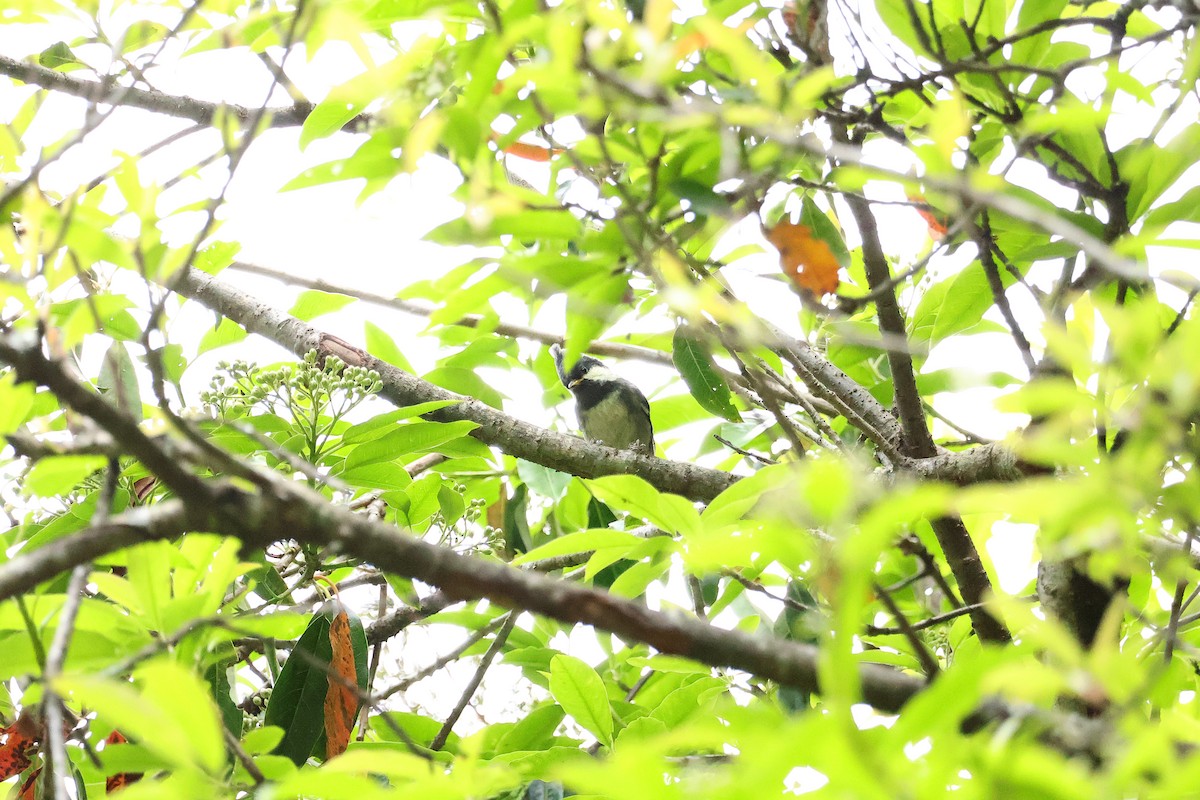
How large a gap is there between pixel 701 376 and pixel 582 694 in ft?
2.61

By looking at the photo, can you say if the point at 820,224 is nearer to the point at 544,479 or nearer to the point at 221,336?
the point at 544,479

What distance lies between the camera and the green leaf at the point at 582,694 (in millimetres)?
1613

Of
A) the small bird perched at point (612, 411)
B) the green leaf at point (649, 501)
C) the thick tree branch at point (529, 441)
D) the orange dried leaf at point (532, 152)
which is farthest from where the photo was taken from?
the small bird perched at point (612, 411)

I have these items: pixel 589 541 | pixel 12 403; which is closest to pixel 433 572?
pixel 12 403

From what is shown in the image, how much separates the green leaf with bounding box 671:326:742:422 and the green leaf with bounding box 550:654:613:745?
2.33ft

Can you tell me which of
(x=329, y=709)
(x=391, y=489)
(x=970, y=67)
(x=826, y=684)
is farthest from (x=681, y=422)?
(x=826, y=684)

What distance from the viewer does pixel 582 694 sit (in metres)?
1.62

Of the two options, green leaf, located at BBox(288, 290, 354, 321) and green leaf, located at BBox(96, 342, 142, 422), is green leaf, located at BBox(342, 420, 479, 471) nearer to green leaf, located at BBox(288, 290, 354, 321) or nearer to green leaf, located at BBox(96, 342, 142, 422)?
green leaf, located at BBox(96, 342, 142, 422)

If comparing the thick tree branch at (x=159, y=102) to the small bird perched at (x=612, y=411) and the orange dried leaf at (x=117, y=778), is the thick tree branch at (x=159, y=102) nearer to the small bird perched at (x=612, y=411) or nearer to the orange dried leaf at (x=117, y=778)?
the orange dried leaf at (x=117, y=778)

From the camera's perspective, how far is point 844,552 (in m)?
0.60

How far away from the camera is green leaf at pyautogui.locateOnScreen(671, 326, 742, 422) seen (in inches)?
82.7

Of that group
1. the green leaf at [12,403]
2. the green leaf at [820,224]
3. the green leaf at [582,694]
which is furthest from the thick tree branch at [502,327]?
the green leaf at [12,403]

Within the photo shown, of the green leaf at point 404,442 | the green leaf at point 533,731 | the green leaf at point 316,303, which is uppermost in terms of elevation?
the green leaf at point 316,303

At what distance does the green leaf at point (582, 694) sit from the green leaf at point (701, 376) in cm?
71
